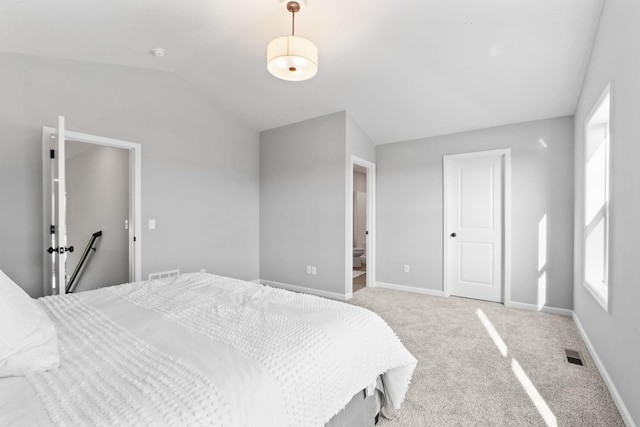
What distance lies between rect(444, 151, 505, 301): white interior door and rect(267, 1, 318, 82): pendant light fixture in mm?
2787

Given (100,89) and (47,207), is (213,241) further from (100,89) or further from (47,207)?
(100,89)

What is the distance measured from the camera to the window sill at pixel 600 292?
218 centimetres

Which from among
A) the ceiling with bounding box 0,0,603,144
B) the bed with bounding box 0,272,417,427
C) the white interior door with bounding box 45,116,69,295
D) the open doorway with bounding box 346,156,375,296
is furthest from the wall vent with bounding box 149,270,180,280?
the ceiling with bounding box 0,0,603,144

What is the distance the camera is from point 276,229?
15.9 feet

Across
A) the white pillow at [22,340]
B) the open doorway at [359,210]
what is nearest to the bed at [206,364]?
the white pillow at [22,340]

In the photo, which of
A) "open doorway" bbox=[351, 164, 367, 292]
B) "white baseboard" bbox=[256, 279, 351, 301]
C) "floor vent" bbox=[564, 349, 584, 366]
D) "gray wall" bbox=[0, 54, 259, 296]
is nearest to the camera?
"floor vent" bbox=[564, 349, 584, 366]

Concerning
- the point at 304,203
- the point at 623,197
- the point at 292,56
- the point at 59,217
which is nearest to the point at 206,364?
the point at 292,56

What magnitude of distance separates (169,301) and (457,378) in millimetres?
2014

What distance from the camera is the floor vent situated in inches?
95.3

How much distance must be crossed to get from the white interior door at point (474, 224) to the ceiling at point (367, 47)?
1.92 ft

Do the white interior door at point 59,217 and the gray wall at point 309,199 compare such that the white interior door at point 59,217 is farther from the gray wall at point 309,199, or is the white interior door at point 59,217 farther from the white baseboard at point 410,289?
the white baseboard at point 410,289

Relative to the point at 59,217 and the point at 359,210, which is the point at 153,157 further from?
the point at 359,210

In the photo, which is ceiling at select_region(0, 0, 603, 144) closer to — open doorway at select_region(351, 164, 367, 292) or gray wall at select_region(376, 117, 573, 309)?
gray wall at select_region(376, 117, 573, 309)

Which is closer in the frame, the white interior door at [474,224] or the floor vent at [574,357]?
the floor vent at [574,357]
